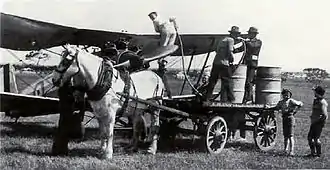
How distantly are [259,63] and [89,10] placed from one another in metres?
3.66

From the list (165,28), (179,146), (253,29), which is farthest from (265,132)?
(165,28)

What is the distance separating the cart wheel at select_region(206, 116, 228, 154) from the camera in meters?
8.86

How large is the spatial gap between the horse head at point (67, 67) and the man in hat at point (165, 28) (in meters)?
1.95

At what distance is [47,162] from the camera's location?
729 cm

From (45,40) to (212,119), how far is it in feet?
11.7

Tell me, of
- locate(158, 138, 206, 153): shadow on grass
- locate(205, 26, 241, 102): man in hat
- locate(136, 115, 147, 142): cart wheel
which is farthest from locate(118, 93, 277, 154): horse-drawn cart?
locate(136, 115, 147, 142): cart wheel

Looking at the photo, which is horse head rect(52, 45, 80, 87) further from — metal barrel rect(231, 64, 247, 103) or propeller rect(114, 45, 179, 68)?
metal barrel rect(231, 64, 247, 103)

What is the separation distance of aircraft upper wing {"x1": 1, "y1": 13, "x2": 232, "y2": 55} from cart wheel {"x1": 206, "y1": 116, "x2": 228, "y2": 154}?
1697 mm

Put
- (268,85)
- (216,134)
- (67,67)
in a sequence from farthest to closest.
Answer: (268,85) < (216,134) < (67,67)

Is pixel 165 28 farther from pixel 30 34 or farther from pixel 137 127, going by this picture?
pixel 30 34

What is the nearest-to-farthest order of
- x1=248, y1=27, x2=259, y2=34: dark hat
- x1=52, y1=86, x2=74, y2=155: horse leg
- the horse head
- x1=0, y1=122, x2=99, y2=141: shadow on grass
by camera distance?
the horse head, x1=52, y1=86, x2=74, y2=155: horse leg, x1=248, y1=27, x2=259, y2=34: dark hat, x1=0, y1=122, x2=99, y2=141: shadow on grass

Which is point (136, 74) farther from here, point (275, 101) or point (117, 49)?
point (275, 101)

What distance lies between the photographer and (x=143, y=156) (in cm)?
830

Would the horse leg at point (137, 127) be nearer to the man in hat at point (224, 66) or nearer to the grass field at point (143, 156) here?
the grass field at point (143, 156)
